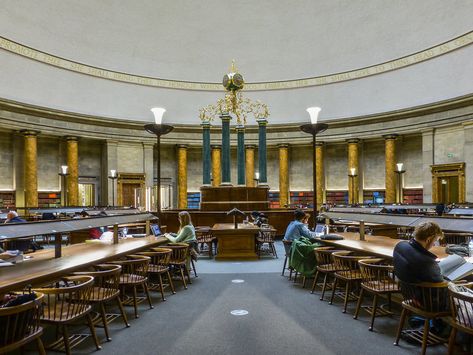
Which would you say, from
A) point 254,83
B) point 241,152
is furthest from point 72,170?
point 254,83

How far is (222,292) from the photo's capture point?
6.34 metres

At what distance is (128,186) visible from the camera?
19844 millimetres

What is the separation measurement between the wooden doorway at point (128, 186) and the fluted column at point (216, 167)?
3.84m

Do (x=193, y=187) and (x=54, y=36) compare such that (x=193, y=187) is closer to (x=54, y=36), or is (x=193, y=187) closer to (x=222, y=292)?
(x=54, y=36)

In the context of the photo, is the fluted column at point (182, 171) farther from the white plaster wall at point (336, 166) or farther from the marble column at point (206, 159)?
the white plaster wall at point (336, 166)

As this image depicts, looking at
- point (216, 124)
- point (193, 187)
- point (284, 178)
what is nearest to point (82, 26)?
point (216, 124)

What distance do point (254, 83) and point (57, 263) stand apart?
18094 mm

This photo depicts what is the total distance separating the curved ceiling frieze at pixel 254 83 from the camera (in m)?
15.7

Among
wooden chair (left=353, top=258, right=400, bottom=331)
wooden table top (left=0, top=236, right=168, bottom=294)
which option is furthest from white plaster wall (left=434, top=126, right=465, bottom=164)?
wooden table top (left=0, top=236, right=168, bottom=294)

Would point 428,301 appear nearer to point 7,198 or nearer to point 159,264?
point 159,264

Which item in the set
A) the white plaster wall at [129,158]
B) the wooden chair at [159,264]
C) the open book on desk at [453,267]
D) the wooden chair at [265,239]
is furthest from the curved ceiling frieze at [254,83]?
the open book on desk at [453,267]

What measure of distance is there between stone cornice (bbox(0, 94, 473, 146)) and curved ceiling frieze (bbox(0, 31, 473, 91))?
220 centimetres

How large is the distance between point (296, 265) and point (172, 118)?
1550 cm

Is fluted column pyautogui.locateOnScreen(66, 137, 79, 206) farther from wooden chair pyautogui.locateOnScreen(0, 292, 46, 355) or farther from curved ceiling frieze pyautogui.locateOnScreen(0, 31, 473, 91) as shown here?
wooden chair pyautogui.locateOnScreen(0, 292, 46, 355)
